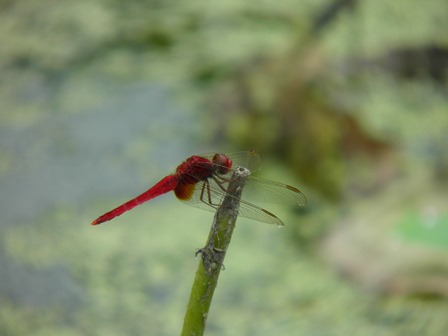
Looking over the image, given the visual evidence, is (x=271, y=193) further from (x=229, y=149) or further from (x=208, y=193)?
(x=229, y=149)

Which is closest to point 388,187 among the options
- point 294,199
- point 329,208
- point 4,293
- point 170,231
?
point 329,208

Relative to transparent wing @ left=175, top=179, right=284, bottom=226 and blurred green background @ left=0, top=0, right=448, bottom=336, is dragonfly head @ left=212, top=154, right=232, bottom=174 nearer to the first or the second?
transparent wing @ left=175, top=179, right=284, bottom=226

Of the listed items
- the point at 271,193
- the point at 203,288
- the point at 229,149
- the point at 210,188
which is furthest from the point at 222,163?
the point at 229,149

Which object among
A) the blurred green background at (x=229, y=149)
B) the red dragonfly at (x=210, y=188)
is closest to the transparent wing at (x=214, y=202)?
the red dragonfly at (x=210, y=188)

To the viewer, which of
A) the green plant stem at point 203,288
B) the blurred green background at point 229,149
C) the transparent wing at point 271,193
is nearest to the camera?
the green plant stem at point 203,288

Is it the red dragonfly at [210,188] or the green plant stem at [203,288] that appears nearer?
the green plant stem at [203,288]

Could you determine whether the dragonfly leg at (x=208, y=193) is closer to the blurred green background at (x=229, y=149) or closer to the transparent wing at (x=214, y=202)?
the transparent wing at (x=214, y=202)

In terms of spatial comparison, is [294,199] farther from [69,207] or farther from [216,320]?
[69,207]
